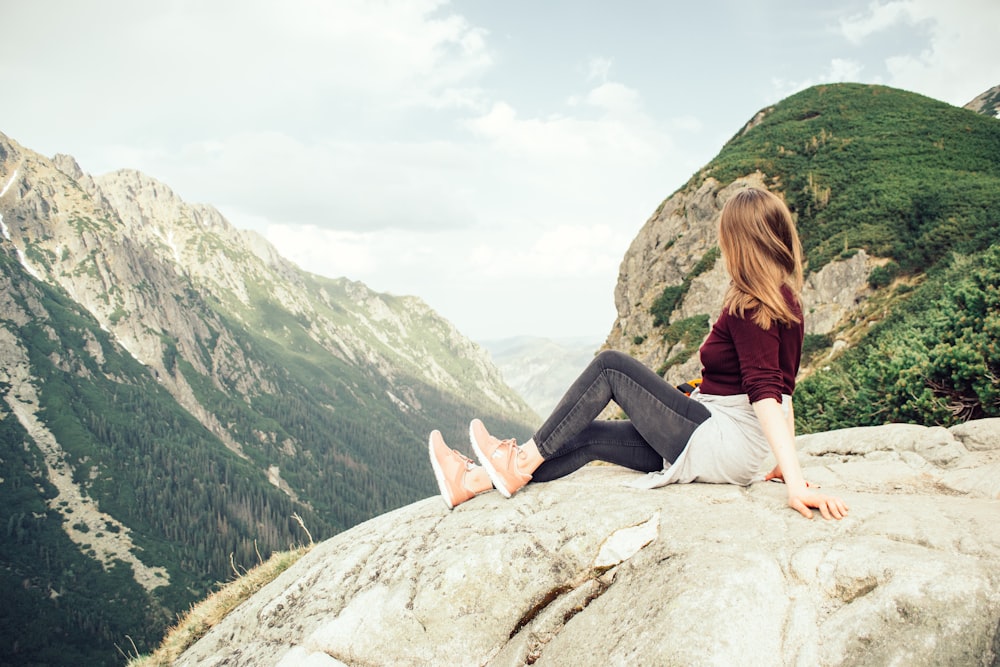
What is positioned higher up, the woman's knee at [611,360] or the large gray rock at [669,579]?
the woman's knee at [611,360]

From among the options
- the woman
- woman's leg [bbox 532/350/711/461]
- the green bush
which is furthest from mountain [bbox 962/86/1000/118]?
woman's leg [bbox 532/350/711/461]

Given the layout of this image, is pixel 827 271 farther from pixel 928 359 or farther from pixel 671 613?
pixel 671 613

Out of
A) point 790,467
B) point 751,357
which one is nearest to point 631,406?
point 751,357

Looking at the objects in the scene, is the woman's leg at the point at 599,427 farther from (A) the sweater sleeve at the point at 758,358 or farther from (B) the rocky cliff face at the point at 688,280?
(B) the rocky cliff face at the point at 688,280

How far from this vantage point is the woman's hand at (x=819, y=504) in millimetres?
5105

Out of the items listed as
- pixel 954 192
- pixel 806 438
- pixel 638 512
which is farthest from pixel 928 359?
pixel 954 192

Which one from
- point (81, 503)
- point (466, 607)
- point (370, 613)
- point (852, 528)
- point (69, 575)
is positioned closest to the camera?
point (852, 528)

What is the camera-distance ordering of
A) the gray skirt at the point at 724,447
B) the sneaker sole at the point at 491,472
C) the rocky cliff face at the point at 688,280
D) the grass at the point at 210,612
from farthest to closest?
the rocky cliff face at the point at 688,280 < the grass at the point at 210,612 < the sneaker sole at the point at 491,472 < the gray skirt at the point at 724,447

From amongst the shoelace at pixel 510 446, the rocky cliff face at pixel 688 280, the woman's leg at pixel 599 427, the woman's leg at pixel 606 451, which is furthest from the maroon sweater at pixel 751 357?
the rocky cliff face at pixel 688 280

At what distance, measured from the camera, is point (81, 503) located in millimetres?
197750

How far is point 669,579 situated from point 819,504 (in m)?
1.62

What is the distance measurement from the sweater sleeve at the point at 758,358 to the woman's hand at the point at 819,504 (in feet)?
3.02

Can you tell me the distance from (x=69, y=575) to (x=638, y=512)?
22452 cm

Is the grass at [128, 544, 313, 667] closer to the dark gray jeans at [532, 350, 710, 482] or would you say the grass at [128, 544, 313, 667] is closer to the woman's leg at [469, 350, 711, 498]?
the woman's leg at [469, 350, 711, 498]
